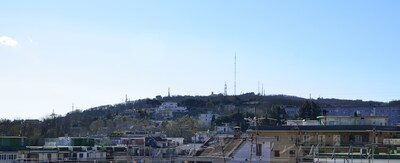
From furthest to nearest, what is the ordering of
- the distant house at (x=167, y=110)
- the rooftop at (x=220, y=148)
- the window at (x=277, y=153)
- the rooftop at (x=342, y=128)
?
the distant house at (x=167, y=110), the rooftop at (x=342, y=128), the rooftop at (x=220, y=148), the window at (x=277, y=153)

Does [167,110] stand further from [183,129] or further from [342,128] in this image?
[342,128]

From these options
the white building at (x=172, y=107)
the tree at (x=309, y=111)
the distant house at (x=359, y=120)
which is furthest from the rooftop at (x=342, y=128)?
the white building at (x=172, y=107)

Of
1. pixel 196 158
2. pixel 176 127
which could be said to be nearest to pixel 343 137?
pixel 196 158

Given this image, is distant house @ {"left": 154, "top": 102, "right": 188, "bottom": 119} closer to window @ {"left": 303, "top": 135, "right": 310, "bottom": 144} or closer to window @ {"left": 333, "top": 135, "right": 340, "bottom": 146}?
window @ {"left": 303, "top": 135, "right": 310, "bottom": 144}

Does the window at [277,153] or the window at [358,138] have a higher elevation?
the window at [358,138]

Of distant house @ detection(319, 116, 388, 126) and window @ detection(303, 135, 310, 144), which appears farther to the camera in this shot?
distant house @ detection(319, 116, 388, 126)

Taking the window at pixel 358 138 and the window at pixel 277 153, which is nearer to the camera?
the window at pixel 277 153

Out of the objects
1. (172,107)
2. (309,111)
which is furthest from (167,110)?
(309,111)

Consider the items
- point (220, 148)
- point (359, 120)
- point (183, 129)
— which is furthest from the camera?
point (183, 129)

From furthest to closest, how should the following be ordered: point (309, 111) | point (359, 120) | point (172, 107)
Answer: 1. point (172, 107)
2. point (309, 111)
3. point (359, 120)

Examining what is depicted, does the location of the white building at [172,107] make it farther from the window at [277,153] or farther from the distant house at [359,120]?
the window at [277,153]

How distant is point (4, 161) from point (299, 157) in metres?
20.9

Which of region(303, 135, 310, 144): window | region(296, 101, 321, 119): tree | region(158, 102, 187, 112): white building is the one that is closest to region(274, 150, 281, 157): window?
region(303, 135, 310, 144): window

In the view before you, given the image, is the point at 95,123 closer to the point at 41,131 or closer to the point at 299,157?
the point at 41,131
